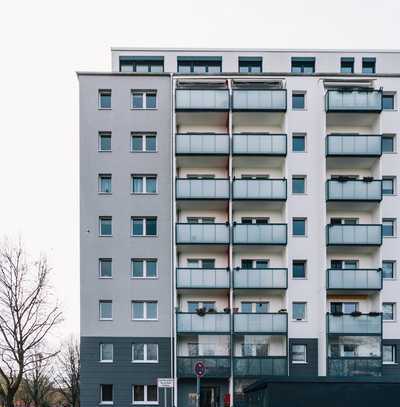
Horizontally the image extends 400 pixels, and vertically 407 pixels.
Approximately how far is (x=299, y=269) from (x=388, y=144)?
389 inches

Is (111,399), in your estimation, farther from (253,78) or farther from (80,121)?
→ (253,78)

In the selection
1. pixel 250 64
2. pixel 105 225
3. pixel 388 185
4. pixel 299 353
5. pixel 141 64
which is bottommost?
pixel 299 353

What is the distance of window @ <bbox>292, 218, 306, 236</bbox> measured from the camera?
3409 centimetres

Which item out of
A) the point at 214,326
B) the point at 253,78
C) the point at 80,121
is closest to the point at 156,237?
the point at 214,326

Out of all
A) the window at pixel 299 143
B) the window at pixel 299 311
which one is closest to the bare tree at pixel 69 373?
the window at pixel 299 311

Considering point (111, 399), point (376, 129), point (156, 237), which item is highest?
point (376, 129)

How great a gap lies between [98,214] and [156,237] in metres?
3.88

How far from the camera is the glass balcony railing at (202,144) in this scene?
33.5 m

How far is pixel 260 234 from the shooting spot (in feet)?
109

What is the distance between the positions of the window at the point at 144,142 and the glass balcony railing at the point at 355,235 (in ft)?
40.5

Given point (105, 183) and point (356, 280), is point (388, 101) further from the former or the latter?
point (105, 183)

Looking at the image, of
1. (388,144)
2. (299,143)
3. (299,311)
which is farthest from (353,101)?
(299,311)

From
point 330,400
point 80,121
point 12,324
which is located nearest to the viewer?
point 330,400

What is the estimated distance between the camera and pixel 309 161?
34.3m
